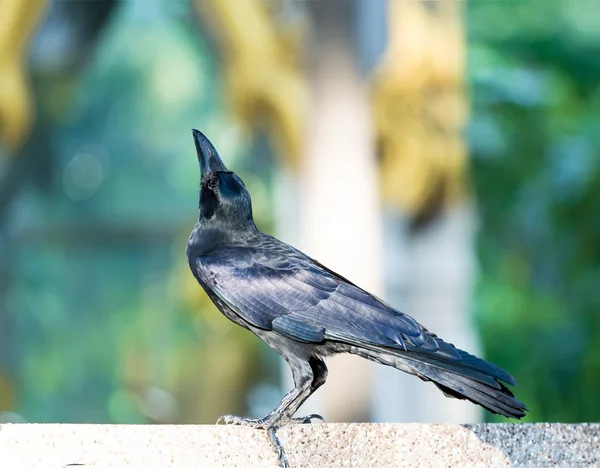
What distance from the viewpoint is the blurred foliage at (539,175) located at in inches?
505

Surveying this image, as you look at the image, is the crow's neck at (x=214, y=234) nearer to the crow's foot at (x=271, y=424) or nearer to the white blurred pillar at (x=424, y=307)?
the crow's foot at (x=271, y=424)

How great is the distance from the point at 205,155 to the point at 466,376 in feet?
3.34

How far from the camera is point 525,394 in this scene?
1245cm

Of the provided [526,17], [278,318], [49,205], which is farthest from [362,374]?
[49,205]

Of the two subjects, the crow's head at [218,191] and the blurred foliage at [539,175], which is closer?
the crow's head at [218,191]

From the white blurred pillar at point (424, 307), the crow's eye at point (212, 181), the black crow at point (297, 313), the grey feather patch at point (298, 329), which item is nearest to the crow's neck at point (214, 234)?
the black crow at point (297, 313)

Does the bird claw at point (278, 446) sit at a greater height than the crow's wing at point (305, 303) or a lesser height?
lesser

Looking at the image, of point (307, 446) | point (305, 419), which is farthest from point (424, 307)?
point (307, 446)

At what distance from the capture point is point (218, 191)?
11.1ft

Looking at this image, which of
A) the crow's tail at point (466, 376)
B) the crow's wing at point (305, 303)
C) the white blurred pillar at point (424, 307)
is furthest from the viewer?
the white blurred pillar at point (424, 307)

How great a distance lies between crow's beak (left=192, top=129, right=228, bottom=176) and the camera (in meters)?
3.33

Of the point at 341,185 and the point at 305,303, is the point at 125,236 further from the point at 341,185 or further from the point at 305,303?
the point at 305,303

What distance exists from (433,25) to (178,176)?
7.06 meters

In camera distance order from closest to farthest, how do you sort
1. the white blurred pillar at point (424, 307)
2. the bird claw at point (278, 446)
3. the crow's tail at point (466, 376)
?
the crow's tail at point (466, 376), the bird claw at point (278, 446), the white blurred pillar at point (424, 307)
